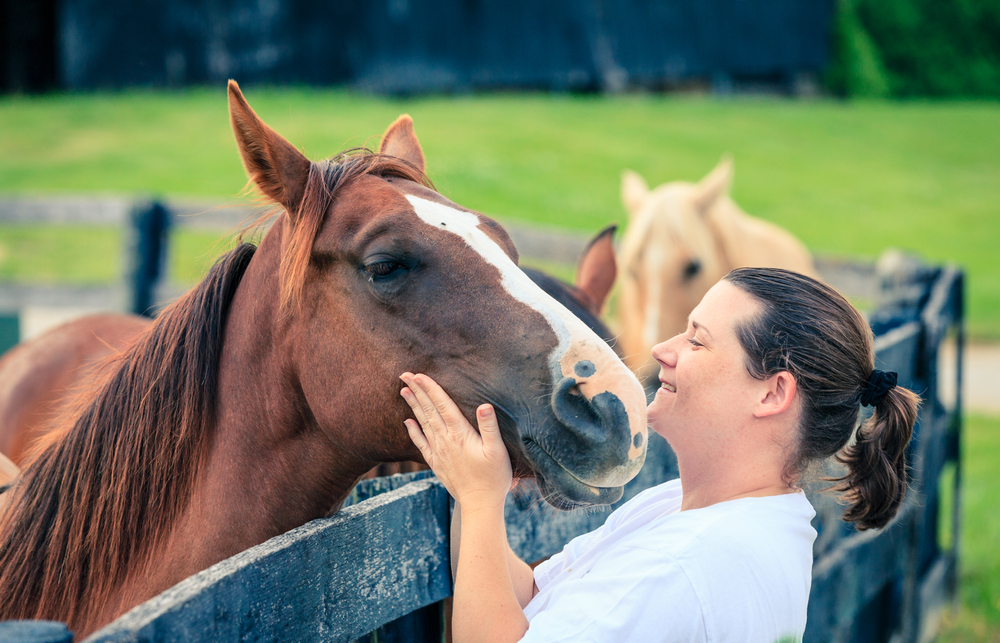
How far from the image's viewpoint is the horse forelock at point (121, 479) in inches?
68.6

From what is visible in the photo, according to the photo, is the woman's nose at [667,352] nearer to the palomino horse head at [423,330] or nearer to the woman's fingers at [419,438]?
the palomino horse head at [423,330]

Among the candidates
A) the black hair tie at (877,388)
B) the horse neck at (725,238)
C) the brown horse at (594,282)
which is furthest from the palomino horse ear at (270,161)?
the horse neck at (725,238)

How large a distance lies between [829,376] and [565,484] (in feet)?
1.72

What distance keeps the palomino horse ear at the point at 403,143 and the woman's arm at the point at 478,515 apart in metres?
0.87

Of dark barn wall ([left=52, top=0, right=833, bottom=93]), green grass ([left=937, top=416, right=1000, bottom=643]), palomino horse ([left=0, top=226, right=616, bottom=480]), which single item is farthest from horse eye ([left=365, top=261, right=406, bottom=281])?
dark barn wall ([left=52, top=0, right=833, bottom=93])

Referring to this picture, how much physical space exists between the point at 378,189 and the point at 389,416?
490 mm

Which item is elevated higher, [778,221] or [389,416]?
[389,416]

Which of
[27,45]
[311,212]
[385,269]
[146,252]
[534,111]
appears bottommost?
[146,252]

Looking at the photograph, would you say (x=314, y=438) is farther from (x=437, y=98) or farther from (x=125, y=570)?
(x=437, y=98)

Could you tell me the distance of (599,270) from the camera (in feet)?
11.5

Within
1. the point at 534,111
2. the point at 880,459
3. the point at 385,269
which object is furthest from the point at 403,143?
the point at 534,111

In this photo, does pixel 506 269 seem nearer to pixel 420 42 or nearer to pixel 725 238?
pixel 725 238

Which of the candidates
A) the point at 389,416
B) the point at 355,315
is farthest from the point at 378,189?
the point at 389,416

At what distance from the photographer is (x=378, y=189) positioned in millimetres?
1701
